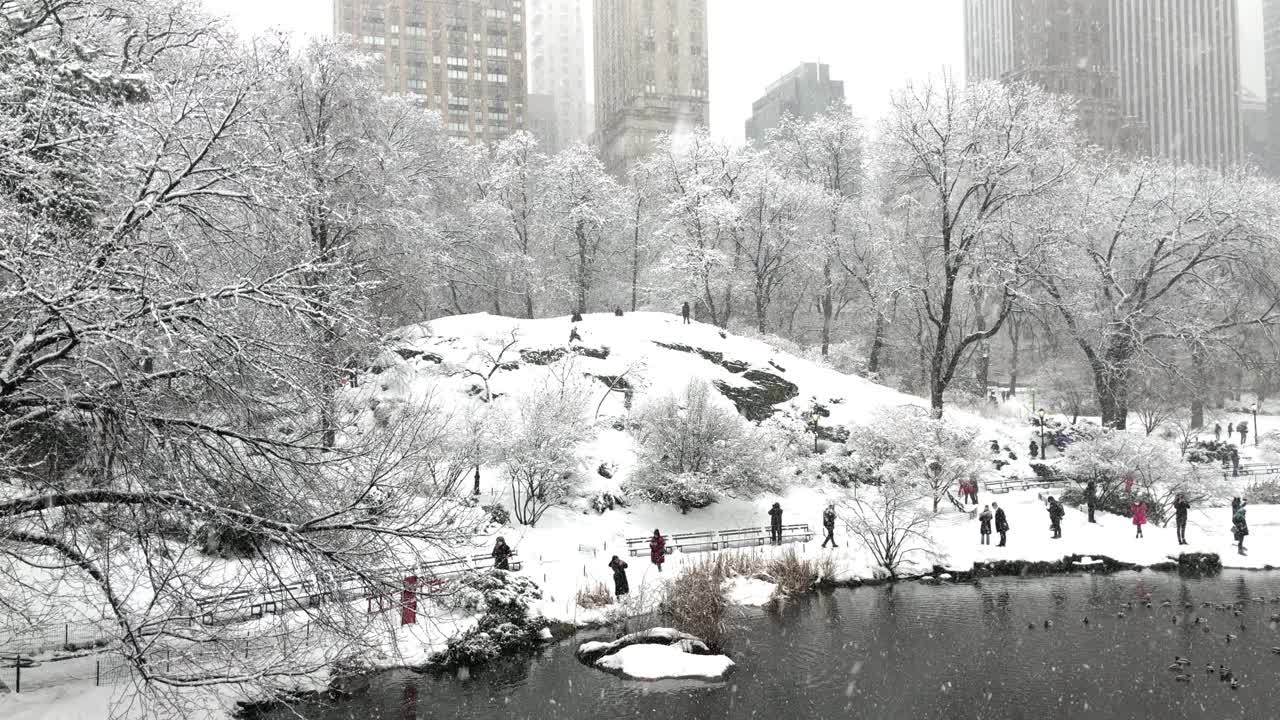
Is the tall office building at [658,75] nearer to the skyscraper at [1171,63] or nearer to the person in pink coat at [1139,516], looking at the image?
the skyscraper at [1171,63]

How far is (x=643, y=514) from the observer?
87.7 ft

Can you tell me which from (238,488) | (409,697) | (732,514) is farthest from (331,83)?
(238,488)

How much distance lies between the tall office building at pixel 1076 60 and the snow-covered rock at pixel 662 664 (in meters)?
119

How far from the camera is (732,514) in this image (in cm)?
2716

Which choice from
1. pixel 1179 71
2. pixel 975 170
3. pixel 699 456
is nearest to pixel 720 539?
pixel 699 456

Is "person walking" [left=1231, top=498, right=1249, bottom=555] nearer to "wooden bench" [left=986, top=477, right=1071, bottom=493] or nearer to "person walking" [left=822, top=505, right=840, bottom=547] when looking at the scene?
"wooden bench" [left=986, top=477, right=1071, bottom=493]

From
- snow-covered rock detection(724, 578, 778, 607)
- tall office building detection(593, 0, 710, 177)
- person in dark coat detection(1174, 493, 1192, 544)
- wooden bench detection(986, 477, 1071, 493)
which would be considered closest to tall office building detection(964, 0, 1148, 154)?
tall office building detection(593, 0, 710, 177)

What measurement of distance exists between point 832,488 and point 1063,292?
A: 45.8ft

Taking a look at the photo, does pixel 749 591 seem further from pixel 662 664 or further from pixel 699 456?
pixel 699 456

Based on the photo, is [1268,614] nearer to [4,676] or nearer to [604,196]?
[4,676]

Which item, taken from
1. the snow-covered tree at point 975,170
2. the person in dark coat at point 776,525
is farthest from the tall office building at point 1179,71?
the person in dark coat at point 776,525

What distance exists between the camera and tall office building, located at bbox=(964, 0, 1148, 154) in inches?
4675

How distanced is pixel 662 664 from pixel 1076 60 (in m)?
135

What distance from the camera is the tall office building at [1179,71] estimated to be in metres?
146
